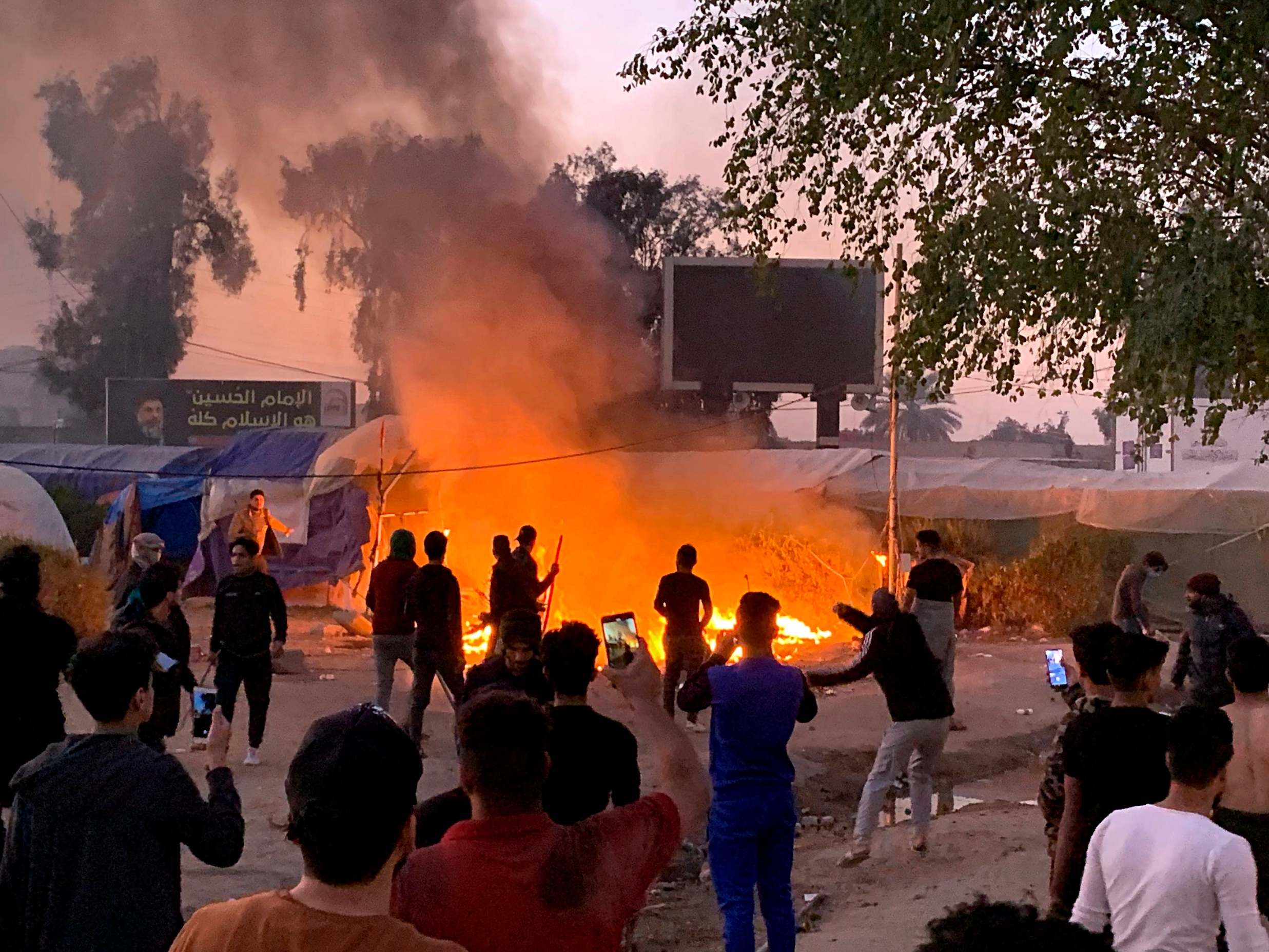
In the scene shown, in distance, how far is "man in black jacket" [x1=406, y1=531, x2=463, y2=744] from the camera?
918 cm

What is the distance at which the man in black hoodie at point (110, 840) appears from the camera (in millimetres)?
2971

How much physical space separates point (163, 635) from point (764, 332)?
2264cm

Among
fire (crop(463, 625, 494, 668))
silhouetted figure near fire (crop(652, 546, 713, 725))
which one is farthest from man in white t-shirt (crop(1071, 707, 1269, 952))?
fire (crop(463, 625, 494, 668))

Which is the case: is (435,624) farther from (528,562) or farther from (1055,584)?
(1055,584)

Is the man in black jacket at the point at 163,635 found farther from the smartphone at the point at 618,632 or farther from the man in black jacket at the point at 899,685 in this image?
the man in black jacket at the point at 899,685

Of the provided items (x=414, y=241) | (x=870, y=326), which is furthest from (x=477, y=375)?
(x=870, y=326)

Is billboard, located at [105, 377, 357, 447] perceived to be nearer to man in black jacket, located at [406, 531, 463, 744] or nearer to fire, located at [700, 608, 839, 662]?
fire, located at [700, 608, 839, 662]

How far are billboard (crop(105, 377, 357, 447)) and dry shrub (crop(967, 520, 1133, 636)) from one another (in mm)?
28322

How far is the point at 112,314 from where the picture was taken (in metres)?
48.2

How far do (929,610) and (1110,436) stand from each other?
46177mm

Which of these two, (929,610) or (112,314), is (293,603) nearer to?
(929,610)

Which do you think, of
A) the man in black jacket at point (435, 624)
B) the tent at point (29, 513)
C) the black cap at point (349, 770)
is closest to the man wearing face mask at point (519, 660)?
the black cap at point (349, 770)

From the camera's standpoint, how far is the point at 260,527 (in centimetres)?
1512

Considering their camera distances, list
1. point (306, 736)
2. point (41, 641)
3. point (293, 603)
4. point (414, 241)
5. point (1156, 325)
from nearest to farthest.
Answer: point (306, 736) → point (41, 641) → point (1156, 325) → point (414, 241) → point (293, 603)
